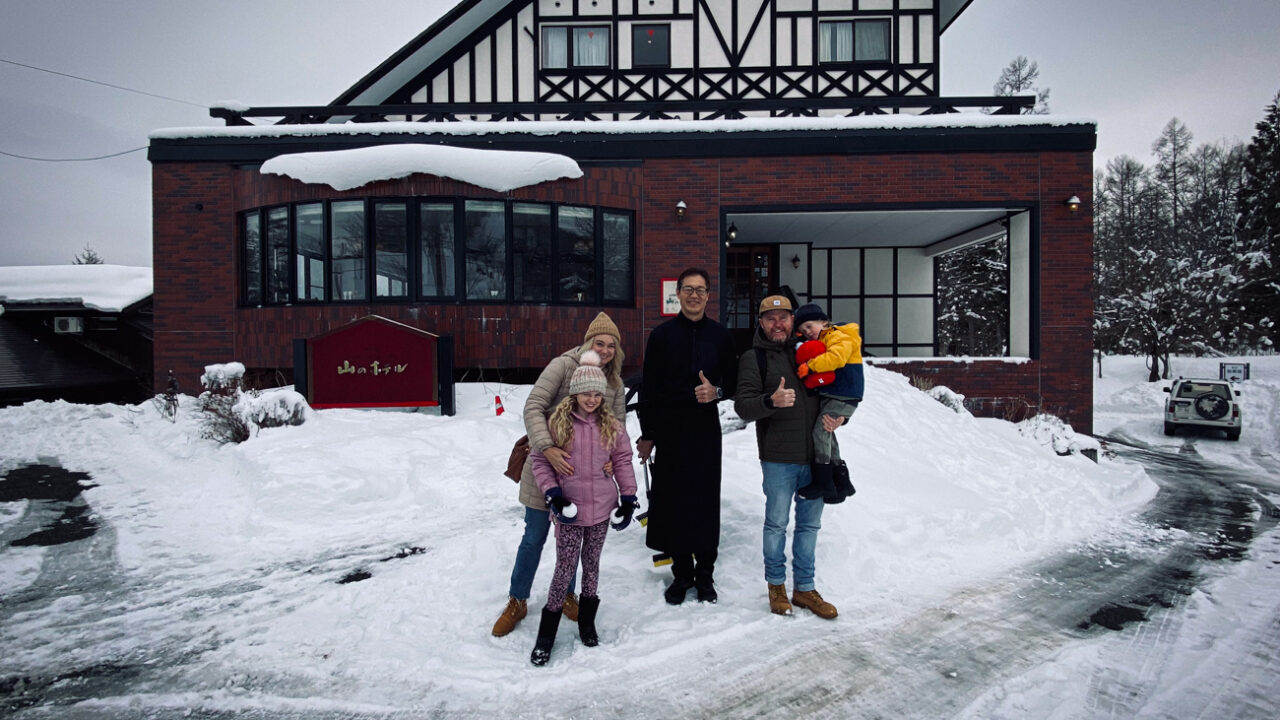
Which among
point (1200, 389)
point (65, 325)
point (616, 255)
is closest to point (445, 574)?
point (616, 255)

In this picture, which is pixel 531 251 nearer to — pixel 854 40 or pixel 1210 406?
pixel 854 40

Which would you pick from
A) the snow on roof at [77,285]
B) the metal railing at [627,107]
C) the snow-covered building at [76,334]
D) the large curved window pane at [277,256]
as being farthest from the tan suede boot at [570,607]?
the snow on roof at [77,285]

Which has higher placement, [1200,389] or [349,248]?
[349,248]

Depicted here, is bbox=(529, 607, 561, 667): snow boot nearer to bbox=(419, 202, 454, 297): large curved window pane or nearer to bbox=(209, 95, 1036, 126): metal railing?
bbox=(419, 202, 454, 297): large curved window pane

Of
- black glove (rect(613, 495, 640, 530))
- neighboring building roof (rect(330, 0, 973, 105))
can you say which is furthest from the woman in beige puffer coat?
neighboring building roof (rect(330, 0, 973, 105))

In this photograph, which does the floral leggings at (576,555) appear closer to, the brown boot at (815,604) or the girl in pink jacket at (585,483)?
the girl in pink jacket at (585,483)

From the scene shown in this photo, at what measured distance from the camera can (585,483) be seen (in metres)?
2.98

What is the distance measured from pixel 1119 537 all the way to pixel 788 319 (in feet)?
13.5

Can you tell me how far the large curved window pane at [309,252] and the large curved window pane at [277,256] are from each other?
0.27 meters


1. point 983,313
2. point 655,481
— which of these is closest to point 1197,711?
point 655,481

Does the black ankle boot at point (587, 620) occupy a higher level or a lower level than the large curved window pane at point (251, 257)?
lower

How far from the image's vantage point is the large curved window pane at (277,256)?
33.4ft

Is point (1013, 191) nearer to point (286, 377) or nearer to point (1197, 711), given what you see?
point (1197, 711)

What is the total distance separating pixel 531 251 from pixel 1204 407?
16149mm
